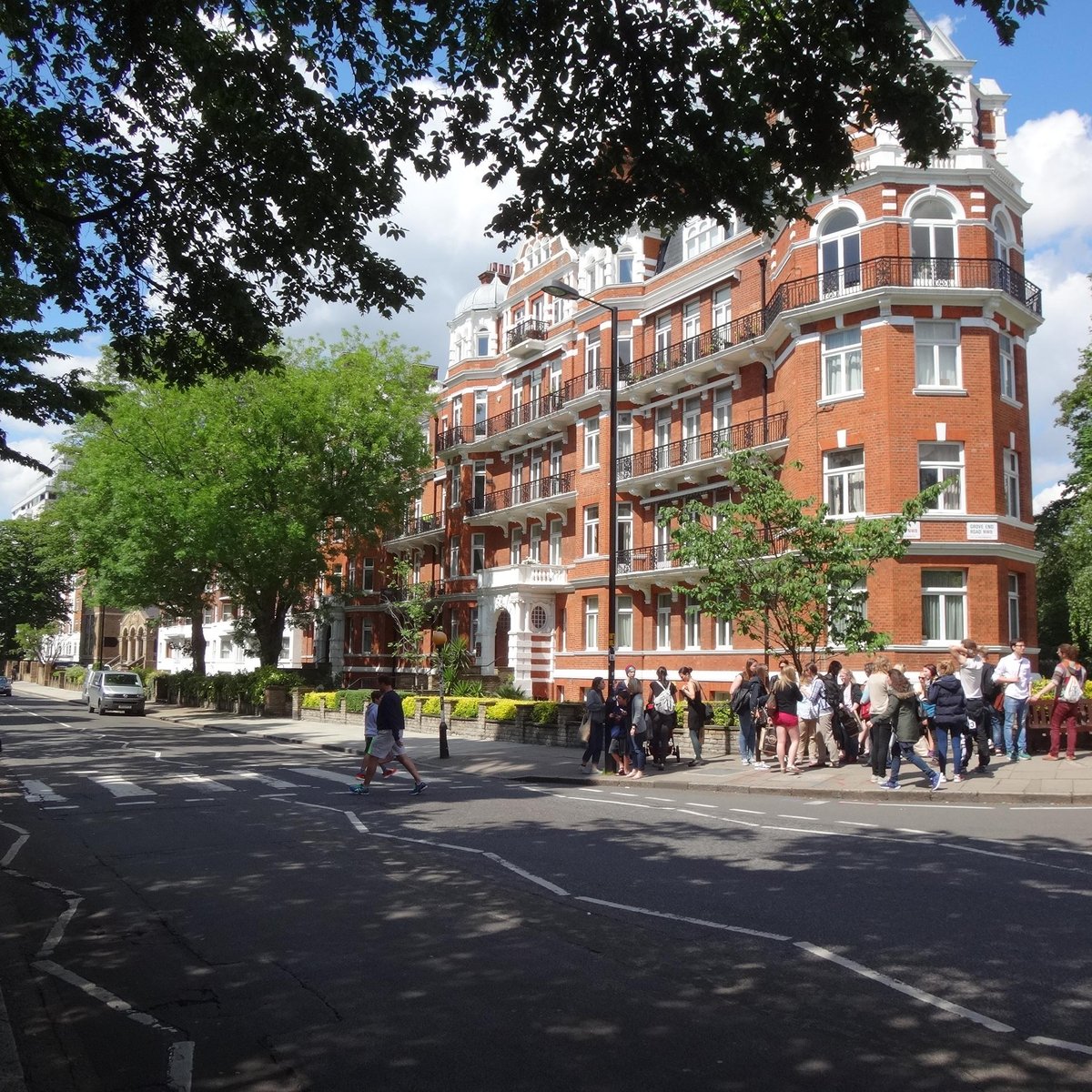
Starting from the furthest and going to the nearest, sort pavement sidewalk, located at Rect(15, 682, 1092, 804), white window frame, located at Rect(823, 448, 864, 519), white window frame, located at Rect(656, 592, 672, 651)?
white window frame, located at Rect(656, 592, 672, 651), white window frame, located at Rect(823, 448, 864, 519), pavement sidewalk, located at Rect(15, 682, 1092, 804)

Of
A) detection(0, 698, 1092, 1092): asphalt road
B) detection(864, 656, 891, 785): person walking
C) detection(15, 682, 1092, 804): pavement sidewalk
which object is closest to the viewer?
detection(0, 698, 1092, 1092): asphalt road

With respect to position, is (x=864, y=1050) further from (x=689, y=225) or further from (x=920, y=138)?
(x=689, y=225)

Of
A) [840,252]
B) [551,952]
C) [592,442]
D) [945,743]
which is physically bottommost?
[551,952]

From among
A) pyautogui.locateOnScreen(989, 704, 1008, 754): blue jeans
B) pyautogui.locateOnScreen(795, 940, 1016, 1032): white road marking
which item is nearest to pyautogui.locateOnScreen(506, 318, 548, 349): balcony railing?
pyautogui.locateOnScreen(989, 704, 1008, 754): blue jeans

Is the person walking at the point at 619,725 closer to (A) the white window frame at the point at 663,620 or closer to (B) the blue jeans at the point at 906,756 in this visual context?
(B) the blue jeans at the point at 906,756

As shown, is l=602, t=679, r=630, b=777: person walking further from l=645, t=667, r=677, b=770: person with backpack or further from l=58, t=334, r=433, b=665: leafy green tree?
l=58, t=334, r=433, b=665: leafy green tree

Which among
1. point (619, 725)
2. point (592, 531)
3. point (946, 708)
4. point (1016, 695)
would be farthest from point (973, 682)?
point (592, 531)

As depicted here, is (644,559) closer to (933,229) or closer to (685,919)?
(933,229)

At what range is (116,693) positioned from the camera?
4234cm

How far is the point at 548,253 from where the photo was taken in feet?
146

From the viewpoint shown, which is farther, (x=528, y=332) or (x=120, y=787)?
(x=528, y=332)

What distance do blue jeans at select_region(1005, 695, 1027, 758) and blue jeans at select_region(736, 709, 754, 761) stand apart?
4.29 m

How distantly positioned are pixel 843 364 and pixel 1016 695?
43.5 feet

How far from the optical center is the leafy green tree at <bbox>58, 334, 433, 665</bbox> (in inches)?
1533
